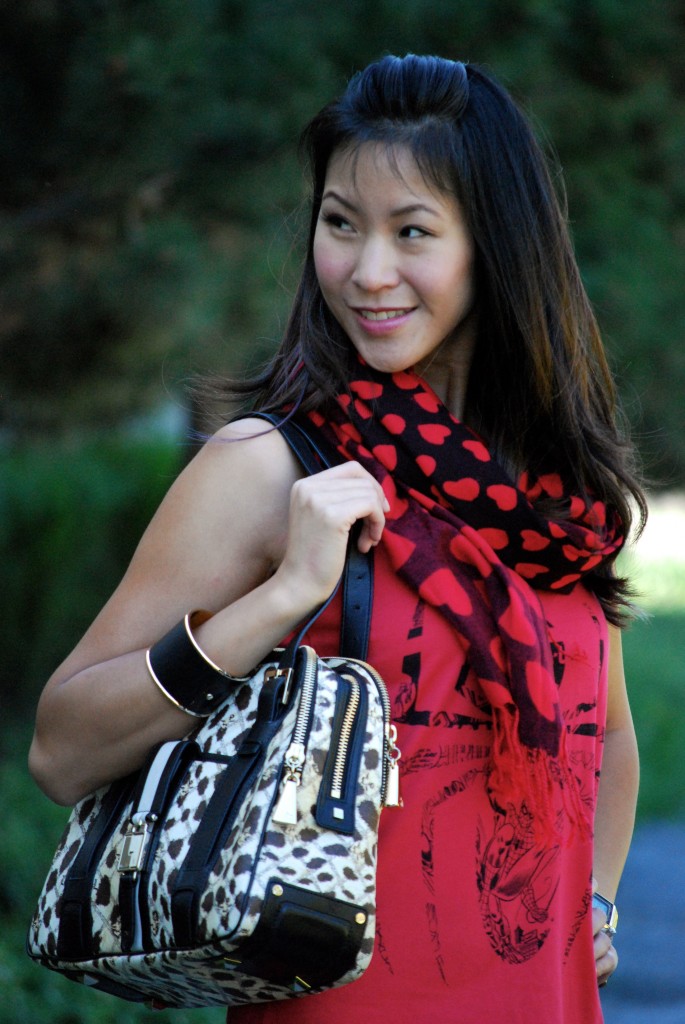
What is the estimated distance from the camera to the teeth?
1.97 m

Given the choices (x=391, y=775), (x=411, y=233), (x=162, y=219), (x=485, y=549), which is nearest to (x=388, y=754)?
(x=391, y=775)

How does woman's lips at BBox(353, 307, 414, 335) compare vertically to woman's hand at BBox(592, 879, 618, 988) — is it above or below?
above

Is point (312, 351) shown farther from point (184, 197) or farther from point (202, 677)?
point (184, 197)

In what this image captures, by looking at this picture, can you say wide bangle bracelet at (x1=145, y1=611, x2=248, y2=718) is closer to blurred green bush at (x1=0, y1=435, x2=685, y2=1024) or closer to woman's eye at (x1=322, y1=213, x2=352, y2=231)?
woman's eye at (x1=322, y1=213, x2=352, y2=231)

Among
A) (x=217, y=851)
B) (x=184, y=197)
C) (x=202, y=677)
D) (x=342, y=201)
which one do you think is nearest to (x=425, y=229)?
(x=342, y=201)

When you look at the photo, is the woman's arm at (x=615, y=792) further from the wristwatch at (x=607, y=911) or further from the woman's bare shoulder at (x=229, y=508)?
the woman's bare shoulder at (x=229, y=508)

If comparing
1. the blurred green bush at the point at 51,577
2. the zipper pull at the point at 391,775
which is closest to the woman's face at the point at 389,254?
the zipper pull at the point at 391,775

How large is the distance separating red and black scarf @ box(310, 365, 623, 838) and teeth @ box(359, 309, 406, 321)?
11 centimetres

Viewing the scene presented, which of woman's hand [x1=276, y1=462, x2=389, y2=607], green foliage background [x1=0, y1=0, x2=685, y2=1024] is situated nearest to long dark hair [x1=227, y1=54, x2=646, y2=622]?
woman's hand [x1=276, y1=462, x2=389, y2=607]

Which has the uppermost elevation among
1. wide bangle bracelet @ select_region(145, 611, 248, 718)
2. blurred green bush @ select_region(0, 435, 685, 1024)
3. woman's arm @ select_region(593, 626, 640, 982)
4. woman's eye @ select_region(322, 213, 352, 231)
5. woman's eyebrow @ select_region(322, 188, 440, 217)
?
woman's eyebrow @ select_region(322, 188, 440, 217)

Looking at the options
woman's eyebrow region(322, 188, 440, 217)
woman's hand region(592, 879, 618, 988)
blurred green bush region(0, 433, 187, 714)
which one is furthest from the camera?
blurred green bush region(0, 433, 187, 714)

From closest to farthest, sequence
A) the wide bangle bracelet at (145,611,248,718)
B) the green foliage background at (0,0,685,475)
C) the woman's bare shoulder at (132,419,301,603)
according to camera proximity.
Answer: the wide bangle bracelet at (145,611,248,718), the woman's bare shoulder at (132,419,301,603), the green foliage background at (0,0,685,475)

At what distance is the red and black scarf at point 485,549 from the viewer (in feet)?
6.03

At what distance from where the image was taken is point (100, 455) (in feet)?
21.9
